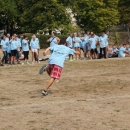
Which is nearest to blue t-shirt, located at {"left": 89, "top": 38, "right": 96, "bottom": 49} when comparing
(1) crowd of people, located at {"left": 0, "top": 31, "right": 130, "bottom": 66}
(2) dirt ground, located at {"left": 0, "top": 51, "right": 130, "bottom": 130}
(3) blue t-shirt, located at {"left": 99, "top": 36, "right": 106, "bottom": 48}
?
(1) crowd of people, located at {"left": 0, "top": 31, "right": 130, "bottom": 66}

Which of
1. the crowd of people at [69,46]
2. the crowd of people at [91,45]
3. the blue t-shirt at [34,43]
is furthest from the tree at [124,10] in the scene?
the blue t-shirt at [34,43]

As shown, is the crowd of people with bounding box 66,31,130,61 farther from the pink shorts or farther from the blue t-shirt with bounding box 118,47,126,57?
the pink shorts

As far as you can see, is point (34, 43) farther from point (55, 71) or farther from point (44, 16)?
point (44, 16)

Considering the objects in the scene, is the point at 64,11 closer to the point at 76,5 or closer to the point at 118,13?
the point at 76,5

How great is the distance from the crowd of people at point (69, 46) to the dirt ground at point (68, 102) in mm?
6286

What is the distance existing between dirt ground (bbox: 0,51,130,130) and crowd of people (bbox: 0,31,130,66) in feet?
20.6

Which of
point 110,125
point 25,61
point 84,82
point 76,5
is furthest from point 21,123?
point 76,5

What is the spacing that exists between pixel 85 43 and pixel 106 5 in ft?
144

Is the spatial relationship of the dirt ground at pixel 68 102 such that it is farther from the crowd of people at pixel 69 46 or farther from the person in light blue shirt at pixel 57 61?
the crowd of people at pixel 69 46

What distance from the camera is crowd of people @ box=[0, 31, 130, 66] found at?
2591 cm

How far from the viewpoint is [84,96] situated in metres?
13.2

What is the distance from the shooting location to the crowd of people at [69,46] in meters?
25.9

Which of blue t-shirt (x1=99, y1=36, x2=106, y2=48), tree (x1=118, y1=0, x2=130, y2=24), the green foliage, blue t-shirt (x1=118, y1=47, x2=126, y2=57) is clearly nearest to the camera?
blue t-shirt (x1=99, y1=36, x2=106, y2=48)

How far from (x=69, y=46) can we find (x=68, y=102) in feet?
50.2
